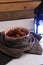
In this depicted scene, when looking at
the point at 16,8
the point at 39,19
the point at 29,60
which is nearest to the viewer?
the point at 29,60

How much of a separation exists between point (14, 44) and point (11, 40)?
0.08 feet

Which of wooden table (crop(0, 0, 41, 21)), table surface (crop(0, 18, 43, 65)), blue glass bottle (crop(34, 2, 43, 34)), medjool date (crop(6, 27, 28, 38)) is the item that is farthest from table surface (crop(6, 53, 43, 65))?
wooden table (crop(0, 0, 41, 21))

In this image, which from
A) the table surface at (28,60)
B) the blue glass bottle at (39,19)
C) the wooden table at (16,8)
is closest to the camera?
the table surface at (28,60)

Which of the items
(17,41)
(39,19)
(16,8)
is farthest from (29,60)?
(16,8)

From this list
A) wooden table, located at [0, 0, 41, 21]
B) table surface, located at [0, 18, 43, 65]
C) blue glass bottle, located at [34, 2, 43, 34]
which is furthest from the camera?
wooden table, located at [0, 0, 41, 21]

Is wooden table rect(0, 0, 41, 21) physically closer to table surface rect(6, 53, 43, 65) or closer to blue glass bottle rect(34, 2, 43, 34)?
blue glass bottle rect(34, 2, 43, 34)

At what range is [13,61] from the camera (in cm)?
72

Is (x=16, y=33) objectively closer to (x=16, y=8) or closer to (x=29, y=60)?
(x=29, y=60)

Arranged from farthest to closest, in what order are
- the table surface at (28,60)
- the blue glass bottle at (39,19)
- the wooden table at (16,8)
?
the wooden table at (16,8) < the blue glass bottle at (39,19) < the table surface at (28,60)

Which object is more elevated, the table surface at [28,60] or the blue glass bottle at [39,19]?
the blue glass bottle at [39,19]

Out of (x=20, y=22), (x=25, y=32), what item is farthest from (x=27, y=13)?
(x=25, y=32)

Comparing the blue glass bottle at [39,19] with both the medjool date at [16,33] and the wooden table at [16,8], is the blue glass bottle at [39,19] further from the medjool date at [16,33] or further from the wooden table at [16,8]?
the wooden table at [16,8]

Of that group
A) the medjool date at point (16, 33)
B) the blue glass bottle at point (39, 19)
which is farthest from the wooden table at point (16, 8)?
the medjool date at point (16, 33)

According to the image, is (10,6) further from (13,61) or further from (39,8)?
(13,61)
